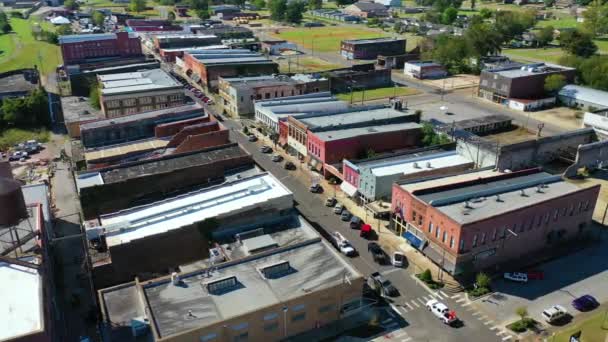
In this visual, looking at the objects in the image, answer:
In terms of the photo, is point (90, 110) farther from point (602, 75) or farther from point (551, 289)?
point (602, 75)

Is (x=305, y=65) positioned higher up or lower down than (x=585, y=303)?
higher up

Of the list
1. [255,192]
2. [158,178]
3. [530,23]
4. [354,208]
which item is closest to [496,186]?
[354,208]

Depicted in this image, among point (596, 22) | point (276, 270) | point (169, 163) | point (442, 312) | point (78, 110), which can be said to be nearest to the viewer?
point (276, 270)

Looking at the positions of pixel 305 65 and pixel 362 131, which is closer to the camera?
pixel 362 131

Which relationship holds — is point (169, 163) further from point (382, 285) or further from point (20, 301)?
point (382, 285)

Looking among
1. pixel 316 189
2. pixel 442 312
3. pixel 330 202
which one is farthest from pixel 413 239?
pixel 316 189

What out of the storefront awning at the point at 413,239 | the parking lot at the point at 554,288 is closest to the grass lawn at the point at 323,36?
the storefront awning at the point at 413,239
